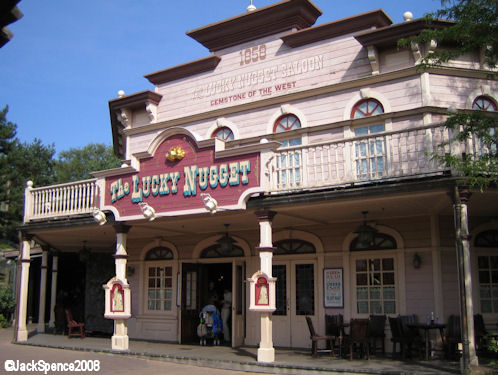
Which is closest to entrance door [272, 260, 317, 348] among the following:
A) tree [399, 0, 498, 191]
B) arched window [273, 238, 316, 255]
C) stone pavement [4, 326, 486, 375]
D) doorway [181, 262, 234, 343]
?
arched window [273, 238, 316, 255]

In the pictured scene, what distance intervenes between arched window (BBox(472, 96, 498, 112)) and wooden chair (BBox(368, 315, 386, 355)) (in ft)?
17.9

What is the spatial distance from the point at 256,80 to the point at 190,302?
656 cm

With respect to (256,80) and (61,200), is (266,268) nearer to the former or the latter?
(256,80)

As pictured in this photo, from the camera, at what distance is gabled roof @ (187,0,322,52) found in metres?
14.8

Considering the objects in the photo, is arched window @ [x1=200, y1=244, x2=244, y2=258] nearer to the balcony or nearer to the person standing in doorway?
the person standing in doorway

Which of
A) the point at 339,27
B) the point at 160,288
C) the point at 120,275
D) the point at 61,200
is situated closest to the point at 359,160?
the point at 339,27

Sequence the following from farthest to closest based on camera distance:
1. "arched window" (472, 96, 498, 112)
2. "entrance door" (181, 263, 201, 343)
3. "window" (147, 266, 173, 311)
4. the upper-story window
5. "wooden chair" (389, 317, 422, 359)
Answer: "window" (147, 266, 173, 311) → "entrance door" (181, 263, 201, 343) → "arched window" (472, 96, 498, 112) → "wooden chair" (389, 317, 422, 359) → the upper-story window

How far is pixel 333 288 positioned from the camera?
43.0ft

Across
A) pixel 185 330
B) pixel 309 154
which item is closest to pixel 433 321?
pixel 309 154

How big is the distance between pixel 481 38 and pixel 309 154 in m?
3.98

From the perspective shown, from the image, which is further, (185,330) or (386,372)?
(185,330)

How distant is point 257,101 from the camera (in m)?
14.8

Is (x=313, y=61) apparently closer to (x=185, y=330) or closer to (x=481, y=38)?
(x=481, y=38)

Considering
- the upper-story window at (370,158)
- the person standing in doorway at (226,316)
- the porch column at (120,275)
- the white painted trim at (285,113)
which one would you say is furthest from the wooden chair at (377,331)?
the porch column at (120,275)
